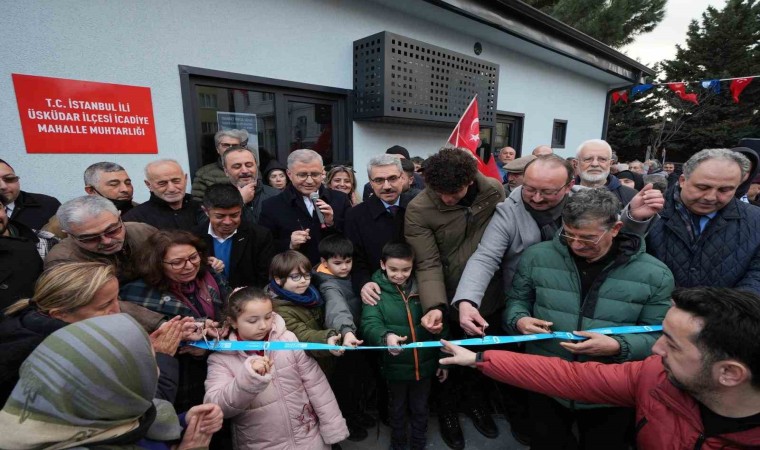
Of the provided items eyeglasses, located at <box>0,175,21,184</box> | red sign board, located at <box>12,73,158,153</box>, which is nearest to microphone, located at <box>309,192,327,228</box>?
red sign board, located at <box>12,73,158,153</box>

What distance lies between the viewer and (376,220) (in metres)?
2.81

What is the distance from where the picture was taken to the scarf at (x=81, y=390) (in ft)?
2.96

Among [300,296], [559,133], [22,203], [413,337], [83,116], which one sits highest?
[559,133]

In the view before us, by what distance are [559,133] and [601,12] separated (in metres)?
10.3

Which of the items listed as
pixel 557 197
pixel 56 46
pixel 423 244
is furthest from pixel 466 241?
pixel 56 46

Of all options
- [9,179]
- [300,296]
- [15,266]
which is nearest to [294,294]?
[300,296]

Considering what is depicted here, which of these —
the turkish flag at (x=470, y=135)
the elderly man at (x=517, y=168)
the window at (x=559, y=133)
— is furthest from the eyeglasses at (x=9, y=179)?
the window at (x=559, y=133)

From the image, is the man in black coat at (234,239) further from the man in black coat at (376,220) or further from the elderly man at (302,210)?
the man in black coat at (376,220)

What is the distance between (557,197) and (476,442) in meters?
2.01

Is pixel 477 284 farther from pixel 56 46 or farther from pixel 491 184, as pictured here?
pixel 56 46

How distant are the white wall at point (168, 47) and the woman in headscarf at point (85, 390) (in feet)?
11.0

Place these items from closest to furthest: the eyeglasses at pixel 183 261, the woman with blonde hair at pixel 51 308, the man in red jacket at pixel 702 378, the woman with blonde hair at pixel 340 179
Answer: the man in red jacket at pixel 702 378 → the woman with blonde hair at pixel 51 308 → the eyeglasses at pixel 183 261 → the woman with blonde hair at pixel 340 179

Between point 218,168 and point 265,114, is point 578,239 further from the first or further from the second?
point 265,114

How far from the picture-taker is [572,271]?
1.97 metres
